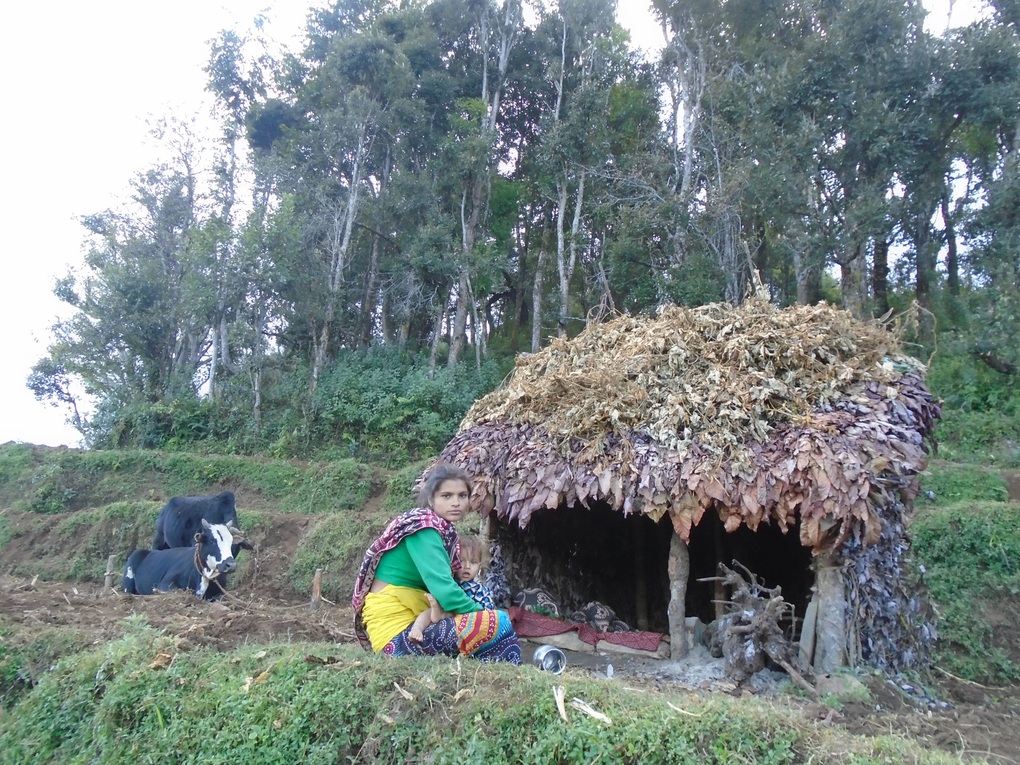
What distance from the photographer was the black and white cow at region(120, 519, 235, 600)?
863cm

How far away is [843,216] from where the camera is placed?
1608cm

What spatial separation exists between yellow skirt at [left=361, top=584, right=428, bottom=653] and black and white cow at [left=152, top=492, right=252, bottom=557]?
5.51m

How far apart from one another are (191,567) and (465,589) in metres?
5.74

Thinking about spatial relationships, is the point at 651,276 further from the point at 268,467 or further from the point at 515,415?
the point at 515,415

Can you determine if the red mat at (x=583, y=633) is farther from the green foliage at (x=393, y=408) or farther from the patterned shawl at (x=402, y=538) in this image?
the green foliage at (x=393, y=408)

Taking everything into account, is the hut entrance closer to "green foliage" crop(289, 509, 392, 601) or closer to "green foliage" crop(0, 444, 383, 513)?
"green foliage" crop(289, 509, 392, 601)

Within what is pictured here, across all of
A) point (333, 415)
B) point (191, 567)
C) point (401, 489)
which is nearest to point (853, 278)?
point (401, 489)

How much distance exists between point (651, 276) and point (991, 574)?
11.2 meters

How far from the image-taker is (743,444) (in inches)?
247

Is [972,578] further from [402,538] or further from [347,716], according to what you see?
[347,716]

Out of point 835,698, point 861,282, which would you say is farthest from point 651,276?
point 835,698

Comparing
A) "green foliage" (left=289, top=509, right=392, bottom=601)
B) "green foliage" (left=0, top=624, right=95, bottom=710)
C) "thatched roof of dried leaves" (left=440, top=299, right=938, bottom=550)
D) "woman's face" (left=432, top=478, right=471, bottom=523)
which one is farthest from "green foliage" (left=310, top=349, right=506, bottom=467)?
"woman's face" (left=432, top=478, right=471, bottom=523)

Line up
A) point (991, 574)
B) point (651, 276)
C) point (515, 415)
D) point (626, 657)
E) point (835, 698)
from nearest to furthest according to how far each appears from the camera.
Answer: point (835, 698)
point (626, 657)
point (515, 415)
point (991, 574)
point (651, 276)

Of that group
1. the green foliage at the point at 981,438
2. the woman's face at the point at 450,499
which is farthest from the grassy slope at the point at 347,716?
the green foliage at the point at 981,438
